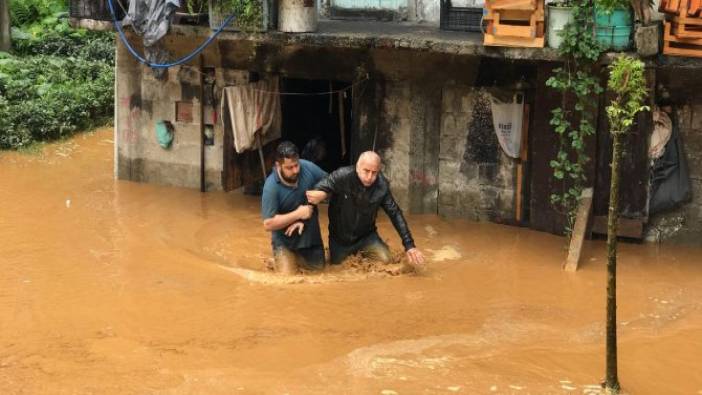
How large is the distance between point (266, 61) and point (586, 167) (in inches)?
181

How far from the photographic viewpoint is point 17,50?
78.0ft

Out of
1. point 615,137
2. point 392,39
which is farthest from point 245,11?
point 615,137

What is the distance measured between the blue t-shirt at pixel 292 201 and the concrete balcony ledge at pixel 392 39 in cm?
215

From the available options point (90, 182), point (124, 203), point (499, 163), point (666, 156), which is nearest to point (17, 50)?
point (90, 182)

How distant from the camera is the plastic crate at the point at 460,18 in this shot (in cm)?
1333

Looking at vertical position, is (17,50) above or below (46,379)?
above

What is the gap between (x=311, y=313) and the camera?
10.6 m

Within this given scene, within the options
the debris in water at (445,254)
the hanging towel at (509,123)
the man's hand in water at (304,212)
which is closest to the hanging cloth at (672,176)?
the hanging towel at (509,123)

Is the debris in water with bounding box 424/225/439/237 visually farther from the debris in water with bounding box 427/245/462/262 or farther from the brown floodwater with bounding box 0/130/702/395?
the debris in water with bounding box 427/245/462/262

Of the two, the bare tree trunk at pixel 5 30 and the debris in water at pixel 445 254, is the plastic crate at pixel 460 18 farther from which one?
the bare tree trunk at pixel 5 30

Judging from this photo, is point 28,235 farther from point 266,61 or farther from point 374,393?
point 374,393

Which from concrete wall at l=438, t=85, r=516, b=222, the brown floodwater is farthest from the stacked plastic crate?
concrete wall at l=438, t=85, r=516, b=222

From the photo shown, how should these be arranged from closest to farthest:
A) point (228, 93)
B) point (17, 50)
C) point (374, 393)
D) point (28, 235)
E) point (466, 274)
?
point (374, 393) → point (466, 274) → point (28, 235) → point (228, 93) → point (17, 50)

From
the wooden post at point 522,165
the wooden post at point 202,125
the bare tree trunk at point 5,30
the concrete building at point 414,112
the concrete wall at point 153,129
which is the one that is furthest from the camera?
the bare tree trunk at point 5,30
